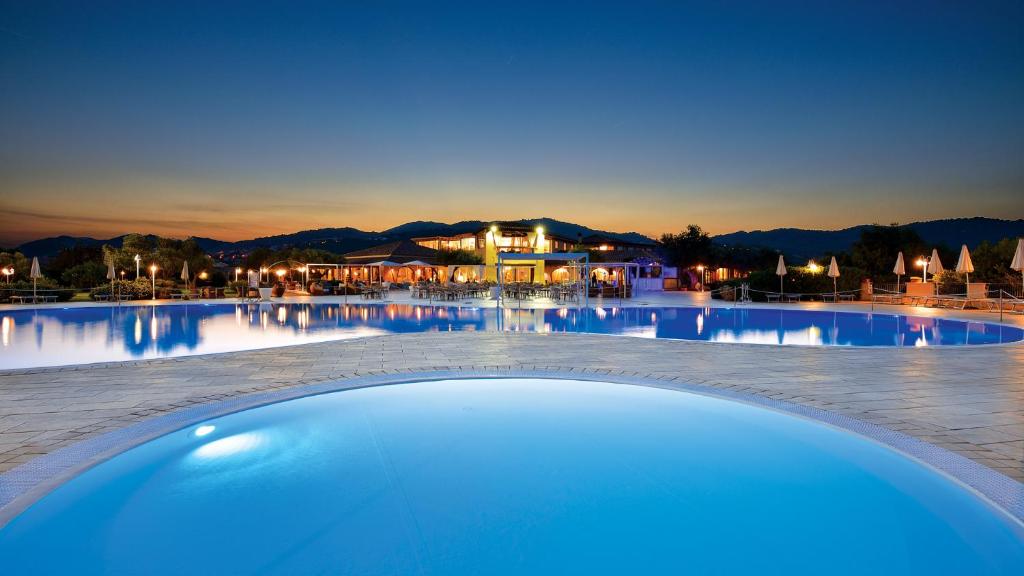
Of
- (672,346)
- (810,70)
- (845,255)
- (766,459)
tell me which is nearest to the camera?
(766,459)

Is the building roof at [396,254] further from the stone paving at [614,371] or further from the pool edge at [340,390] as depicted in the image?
the pool edge at [340,390]

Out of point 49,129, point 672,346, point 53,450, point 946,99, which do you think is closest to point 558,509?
point 53,450

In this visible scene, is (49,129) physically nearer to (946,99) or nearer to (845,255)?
(946,99)

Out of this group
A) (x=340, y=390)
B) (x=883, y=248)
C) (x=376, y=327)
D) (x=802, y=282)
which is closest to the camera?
(x=340, y=390)

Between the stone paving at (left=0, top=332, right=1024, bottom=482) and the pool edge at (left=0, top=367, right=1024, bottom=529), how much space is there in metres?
0.14

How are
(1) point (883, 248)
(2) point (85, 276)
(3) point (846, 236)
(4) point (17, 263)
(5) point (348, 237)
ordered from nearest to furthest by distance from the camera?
(2) point (85, 276)
(4) point (17, 263)
(1) point (883, 248)
(3) point (846, 236)
(5) point (348, 237)

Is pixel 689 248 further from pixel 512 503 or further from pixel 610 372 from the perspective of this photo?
pixel 512 503

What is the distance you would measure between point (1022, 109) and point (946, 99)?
12.8 feet

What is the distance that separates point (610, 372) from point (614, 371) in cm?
7

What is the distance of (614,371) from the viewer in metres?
5.84

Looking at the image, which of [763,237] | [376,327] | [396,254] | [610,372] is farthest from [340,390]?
[763,237]

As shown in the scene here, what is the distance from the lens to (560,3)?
15.7 metres

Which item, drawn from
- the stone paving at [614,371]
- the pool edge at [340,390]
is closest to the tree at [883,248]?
the stone paving at [614,371]

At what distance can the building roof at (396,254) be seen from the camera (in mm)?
34812
